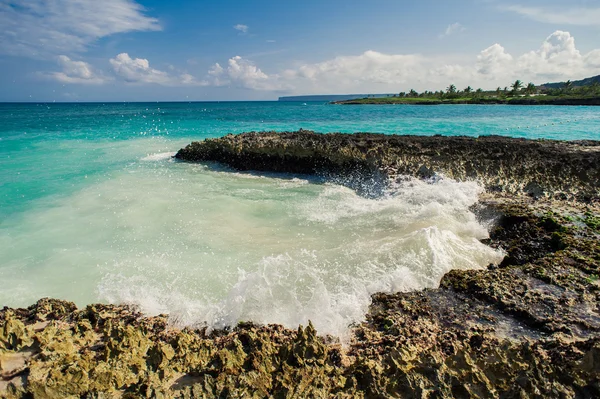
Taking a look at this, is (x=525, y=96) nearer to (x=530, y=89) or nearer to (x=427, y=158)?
(x=530, y=89)

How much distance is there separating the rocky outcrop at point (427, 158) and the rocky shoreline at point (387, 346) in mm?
4547

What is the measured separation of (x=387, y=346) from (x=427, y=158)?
1236cm

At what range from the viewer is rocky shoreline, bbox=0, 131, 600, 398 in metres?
3.79

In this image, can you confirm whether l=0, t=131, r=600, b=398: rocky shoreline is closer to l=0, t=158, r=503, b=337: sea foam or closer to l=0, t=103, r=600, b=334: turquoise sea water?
l=0, t=158, r=503, b=337: sea foam

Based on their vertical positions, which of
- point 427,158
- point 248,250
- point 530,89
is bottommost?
point 248,250

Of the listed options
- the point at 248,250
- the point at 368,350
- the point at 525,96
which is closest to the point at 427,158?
the point at 248,250

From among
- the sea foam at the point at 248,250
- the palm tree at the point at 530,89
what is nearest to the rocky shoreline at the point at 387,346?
the sea foam at the point at 248,250

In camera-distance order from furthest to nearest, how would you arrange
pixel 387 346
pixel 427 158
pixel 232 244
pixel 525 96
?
pixel 525 96, pixel 427 158, pixel 232 244, pixel 387 346

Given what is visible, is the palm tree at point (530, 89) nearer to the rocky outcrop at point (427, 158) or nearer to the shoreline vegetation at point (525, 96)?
the shoreline vegetation at point (525, 96)

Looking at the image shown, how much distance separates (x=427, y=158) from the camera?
1531cm

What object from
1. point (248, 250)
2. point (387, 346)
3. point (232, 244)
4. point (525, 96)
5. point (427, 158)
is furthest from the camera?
point (525, 96)

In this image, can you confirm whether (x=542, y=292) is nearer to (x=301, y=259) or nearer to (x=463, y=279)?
(x=463, y=279)

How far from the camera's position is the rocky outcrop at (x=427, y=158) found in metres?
12.4

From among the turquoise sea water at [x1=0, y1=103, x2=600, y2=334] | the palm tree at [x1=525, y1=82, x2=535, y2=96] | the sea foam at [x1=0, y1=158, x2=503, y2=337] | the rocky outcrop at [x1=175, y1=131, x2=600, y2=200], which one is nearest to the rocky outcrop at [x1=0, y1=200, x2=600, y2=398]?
the sea foam at [x1=0, y1=158, x2=503, y2=337]
